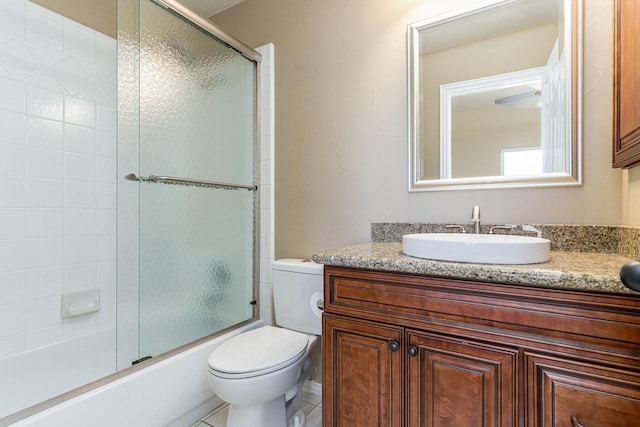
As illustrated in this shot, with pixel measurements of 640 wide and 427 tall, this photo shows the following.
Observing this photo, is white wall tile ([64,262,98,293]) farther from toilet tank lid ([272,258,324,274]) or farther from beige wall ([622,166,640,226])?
beige wall ([622,166,640,226])

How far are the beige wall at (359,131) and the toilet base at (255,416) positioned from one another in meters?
0.78

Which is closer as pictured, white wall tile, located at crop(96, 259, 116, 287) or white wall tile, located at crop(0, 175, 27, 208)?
white wall tile, located at crop(0, 175, 27, 208)

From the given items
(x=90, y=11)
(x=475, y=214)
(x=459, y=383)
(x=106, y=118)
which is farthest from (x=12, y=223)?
(x=475, y=214)

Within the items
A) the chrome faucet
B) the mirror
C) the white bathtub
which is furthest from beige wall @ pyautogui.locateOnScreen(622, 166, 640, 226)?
the white bathtub

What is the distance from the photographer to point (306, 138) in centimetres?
181

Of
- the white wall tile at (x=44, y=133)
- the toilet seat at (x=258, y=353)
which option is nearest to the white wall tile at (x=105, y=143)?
the white wall tile at (x=44, y=133)

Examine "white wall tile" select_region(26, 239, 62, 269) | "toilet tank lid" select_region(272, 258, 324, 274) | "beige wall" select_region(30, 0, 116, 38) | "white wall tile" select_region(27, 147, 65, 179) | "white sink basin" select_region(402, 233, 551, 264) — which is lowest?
"toilet tank lid" select_region(272, 258, 324, 274)

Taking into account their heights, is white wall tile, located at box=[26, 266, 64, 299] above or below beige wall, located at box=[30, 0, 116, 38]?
below

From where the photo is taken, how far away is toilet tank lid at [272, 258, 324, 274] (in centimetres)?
157

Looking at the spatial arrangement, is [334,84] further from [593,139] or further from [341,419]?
[341,419]

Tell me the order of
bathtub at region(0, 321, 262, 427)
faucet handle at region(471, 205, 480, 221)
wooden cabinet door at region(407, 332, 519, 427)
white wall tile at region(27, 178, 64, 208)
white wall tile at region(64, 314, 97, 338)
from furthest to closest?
white wall tile at region(64, 314, 97, 338) → white wall tile at region(27, 178, 64, 208) → faucet handle at region(471, 205, 480, 221) → bathtub at region(0, 321, 262, 427) → wooden cabinet door at region(407, 332, 519, 427)

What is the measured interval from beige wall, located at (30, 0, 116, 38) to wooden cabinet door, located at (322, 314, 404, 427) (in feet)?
6.64

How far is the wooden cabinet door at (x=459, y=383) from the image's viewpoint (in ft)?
2.71

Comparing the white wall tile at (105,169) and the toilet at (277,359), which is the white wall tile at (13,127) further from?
the toilet at (277,359)
